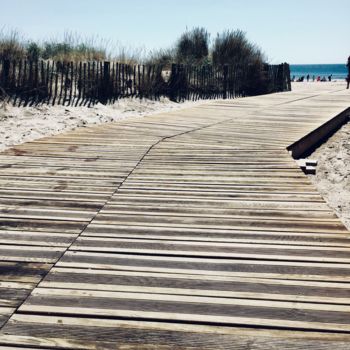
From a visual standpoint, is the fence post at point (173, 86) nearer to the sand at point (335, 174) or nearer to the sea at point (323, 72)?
the sand at point (335, 174)

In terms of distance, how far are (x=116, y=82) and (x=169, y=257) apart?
11.2 meters

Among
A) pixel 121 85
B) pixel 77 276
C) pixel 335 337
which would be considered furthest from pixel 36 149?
pixel 121 85

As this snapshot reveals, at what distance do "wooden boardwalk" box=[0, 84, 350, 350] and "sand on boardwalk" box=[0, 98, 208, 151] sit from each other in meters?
4.46

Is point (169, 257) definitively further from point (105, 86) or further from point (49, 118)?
point (105, 86)

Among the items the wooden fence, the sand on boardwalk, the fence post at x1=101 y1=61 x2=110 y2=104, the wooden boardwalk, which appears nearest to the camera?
the wooden boardwalk

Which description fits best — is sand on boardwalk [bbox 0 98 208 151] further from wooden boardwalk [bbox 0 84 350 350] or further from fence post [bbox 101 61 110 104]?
wooden boardwalk [bbox 0 84 350 350]

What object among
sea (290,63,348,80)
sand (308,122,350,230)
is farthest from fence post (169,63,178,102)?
sea (290,63,348,80)

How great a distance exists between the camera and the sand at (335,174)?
608cm

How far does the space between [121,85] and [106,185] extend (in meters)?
10.0

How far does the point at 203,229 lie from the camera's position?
2947mm

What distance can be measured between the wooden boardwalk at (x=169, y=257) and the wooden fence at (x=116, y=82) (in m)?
6.68

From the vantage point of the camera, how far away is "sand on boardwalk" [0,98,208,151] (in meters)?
9.15

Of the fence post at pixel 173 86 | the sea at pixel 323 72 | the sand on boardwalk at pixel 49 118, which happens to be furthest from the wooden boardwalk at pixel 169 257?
the sea at pixel 323 72

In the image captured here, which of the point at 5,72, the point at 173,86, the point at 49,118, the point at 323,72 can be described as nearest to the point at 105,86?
the point at 49,118
